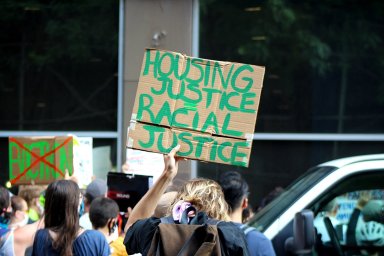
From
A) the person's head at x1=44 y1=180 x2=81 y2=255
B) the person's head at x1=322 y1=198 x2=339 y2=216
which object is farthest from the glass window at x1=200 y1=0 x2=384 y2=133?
the person's head at x1=44 y1=180 x2=81 y2=255

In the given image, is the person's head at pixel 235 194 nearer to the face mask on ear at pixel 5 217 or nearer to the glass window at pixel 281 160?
the face mask on ear at pixel 5 217

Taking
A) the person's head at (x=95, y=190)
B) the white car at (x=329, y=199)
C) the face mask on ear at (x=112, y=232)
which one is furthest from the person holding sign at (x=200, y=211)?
the person's head at (x=95, y=190)

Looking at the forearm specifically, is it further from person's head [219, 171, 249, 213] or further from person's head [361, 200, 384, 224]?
person's head [361, 200, 384, 224]

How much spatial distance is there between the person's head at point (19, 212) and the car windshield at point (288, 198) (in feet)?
6.83

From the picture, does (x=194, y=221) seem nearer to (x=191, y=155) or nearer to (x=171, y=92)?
(x=191, y=155)

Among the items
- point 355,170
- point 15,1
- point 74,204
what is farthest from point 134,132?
point 15,1

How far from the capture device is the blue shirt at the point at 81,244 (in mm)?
5082

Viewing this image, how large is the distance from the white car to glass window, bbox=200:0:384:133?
4790 mm

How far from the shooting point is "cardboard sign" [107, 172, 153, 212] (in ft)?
21.9

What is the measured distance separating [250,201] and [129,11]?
2.95 m

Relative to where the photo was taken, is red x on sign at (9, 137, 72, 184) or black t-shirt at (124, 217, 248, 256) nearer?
black t-shirt at (124, 217, 248, 256)

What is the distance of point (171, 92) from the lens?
4.93 meters

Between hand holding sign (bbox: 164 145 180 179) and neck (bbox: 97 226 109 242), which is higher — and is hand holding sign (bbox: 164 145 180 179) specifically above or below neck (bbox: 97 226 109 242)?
above

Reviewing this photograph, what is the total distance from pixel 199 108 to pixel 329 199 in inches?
58.9
